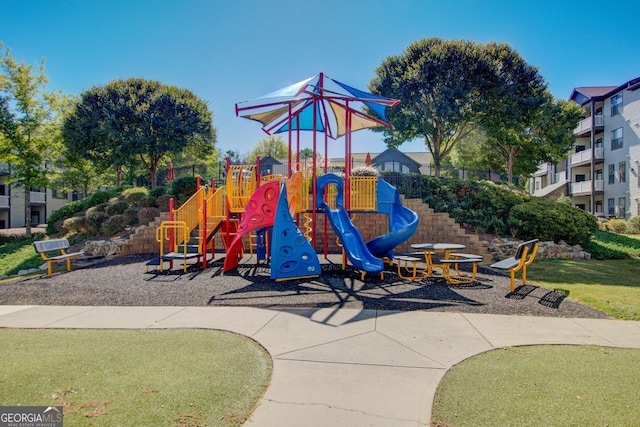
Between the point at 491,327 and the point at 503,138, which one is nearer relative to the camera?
the point at 491,327

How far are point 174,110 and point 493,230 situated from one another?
19428mm

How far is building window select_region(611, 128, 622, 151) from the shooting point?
1194 inches

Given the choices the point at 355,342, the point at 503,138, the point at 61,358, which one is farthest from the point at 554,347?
the point at 503,138

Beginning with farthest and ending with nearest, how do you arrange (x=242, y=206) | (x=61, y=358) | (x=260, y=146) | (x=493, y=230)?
(x=260, y=146) < (x=493, y=230) < (x=242, y=206) < (x=61, y=358)

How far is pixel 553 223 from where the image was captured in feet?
44.9

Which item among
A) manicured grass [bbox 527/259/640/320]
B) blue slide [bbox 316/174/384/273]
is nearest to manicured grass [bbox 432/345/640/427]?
manicured grass [bbox 527/259/640/320]

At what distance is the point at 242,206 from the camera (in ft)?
36.0

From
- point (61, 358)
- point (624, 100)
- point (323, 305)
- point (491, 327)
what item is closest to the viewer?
point (61, 358)

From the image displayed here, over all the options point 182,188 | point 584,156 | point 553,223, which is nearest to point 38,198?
point 182,188

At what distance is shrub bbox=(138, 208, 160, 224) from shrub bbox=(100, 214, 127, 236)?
2.45 feet

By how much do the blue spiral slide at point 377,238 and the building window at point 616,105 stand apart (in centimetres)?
3210

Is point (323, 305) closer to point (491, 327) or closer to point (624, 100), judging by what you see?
point (491, 327)

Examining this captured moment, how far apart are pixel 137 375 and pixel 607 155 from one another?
134 feet

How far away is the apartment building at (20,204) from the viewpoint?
33594mm
